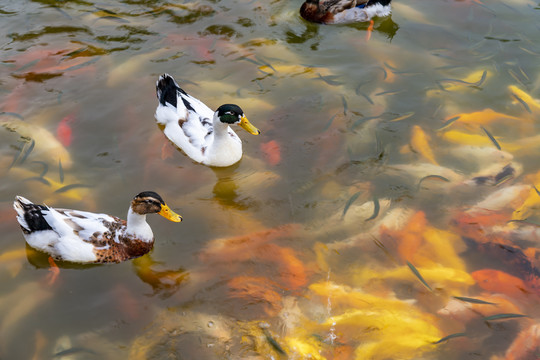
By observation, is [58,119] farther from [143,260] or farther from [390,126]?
Answer: [390,126]

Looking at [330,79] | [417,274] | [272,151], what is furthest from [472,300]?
[330,79]

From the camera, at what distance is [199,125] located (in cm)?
661

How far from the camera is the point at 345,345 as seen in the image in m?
4.60

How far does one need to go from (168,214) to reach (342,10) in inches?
210

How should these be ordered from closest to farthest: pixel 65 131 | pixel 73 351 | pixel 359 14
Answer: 1. pixel 73 351
2. pixel 65 131
3. pixel 359 14

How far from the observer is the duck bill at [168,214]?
Answer: 5.18m

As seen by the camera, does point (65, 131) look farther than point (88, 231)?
Yes

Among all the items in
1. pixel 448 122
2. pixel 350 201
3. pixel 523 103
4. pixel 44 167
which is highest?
pixel 523 103

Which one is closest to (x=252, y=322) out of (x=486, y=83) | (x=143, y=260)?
(x=143, y=260)

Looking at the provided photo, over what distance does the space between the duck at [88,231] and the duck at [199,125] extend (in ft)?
4.26

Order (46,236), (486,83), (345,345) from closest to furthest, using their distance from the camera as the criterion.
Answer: (345,345), (46,236), (486,83)

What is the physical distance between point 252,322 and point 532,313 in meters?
2.66

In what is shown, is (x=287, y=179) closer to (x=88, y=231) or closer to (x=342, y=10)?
(x=88, y=231)

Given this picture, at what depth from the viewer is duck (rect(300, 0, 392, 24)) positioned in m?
8.61
